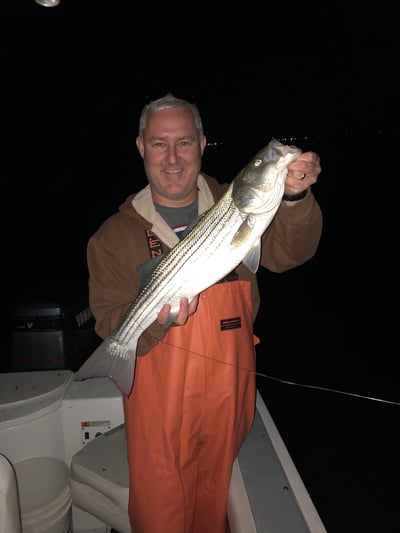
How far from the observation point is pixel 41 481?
3.15m

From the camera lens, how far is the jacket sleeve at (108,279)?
2.68 metres

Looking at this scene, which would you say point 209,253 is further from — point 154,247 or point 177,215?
point 177,215

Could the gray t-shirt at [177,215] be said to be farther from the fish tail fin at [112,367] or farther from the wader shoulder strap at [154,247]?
the fish tail fin at [112,367]

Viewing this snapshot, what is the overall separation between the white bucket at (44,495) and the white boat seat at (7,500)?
1457mm

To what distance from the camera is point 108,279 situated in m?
2.70

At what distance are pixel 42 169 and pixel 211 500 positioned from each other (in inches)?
3379

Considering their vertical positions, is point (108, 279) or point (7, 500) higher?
point (108, 279)

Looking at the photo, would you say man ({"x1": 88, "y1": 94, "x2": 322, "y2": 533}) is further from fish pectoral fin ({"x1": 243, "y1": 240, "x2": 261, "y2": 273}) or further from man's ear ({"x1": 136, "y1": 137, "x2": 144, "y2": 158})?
fish pectoral fin ({"x1": 243, "y1": 240, "x2": 261, "y2": 273})

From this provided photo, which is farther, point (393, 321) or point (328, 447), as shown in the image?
point (393, 321)

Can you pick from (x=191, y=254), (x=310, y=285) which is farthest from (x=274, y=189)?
(x=310, y=285)

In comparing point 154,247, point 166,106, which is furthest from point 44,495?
point 166,106

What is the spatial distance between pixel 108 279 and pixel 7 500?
1.44 meters

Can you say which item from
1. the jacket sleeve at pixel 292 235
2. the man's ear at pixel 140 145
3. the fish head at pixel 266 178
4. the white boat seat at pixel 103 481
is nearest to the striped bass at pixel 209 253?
the fish head at pixel 266 178

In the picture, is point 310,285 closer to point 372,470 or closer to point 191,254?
point 372,470
